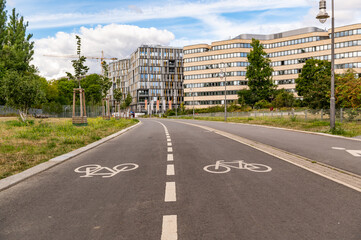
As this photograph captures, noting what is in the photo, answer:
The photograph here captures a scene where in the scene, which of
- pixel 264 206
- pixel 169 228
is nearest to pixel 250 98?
pixel 264 206

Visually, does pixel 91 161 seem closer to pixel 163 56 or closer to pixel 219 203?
pixel 219 203

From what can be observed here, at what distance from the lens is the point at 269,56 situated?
97688mm

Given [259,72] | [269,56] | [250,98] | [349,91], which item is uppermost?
[269,56]

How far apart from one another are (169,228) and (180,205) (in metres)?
0.86

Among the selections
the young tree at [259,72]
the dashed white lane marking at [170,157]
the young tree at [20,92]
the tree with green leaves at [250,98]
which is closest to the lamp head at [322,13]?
the dashed white lane marking at [170,157]

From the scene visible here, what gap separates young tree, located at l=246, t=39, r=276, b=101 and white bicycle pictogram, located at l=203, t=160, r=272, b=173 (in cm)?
7059

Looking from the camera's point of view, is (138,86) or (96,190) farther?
(138,86)

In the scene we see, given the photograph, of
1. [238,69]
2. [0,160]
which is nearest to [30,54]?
[0,160]

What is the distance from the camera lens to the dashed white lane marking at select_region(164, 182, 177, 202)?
4660 millimetres

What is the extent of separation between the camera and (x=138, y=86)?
125 meters

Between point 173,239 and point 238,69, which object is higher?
point 238,69

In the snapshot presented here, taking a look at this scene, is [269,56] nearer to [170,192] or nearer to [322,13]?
[322,13]

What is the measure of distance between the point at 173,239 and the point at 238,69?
9915cm

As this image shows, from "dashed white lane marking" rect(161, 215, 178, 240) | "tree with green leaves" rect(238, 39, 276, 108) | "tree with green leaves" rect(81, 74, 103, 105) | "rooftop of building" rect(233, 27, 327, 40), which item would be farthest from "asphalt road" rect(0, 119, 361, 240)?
"rooftop of building" rect(233, 27, 327, 40)
